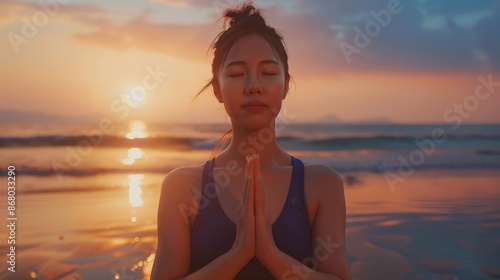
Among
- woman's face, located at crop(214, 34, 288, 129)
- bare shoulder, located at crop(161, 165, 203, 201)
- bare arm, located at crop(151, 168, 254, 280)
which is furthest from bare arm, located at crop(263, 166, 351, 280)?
bare shoulder, located at crop(161, 165, 203, 201)

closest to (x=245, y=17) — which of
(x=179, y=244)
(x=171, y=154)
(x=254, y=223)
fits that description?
(x=254, y=223)

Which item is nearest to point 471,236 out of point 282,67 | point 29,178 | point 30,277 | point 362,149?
point 30,277

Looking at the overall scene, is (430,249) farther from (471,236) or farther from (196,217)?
(196,217)

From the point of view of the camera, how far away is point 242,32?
3.06 m

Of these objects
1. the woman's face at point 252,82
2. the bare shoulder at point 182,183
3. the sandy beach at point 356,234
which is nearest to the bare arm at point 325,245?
the woman's face at point 252,82

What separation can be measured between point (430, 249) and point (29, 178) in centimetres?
1024

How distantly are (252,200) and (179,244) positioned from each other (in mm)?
440

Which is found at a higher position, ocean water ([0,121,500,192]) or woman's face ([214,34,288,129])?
ocean water ([0,121,500,192])

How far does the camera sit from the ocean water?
51.2ft

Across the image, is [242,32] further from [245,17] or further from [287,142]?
[287,142]

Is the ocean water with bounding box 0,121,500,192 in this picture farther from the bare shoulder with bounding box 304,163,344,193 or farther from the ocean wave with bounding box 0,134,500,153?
the bare shoulder with bounding box 304,163,344,193

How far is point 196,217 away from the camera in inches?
114

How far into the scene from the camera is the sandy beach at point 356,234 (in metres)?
6.82

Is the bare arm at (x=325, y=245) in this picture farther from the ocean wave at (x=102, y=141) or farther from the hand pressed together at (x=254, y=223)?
the ocean wave at (x=102, y=141)
